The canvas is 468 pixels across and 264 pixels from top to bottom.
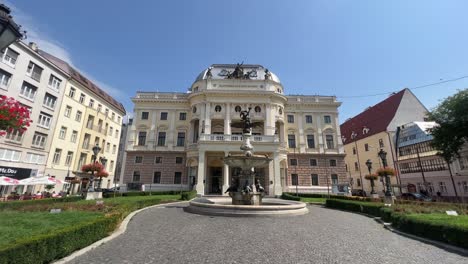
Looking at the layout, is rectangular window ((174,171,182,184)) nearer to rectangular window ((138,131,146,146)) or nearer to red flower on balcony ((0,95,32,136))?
rectangular window ((138,131,146,146))

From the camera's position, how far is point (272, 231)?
843 centimetres

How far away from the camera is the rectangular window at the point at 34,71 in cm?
2827

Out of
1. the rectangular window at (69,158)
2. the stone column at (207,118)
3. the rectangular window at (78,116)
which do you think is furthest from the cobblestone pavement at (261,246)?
the rectangular window at (78,116)

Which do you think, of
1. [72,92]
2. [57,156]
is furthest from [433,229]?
[72,92]


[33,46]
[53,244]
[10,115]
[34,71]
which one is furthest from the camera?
[33,46]

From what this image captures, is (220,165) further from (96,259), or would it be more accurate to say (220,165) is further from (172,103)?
(96,259)

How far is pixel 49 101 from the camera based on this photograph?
31.2 metres

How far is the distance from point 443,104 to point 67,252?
4285cm

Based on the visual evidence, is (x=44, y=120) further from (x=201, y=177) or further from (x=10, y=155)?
(x=201, y=177)

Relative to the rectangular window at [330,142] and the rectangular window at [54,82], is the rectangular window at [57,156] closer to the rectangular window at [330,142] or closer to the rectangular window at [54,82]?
the rectangular window at [54,82]

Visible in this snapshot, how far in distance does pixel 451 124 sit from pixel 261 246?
119 feet

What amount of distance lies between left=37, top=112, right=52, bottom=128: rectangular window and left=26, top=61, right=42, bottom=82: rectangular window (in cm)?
494

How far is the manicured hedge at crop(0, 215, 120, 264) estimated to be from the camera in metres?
4.02

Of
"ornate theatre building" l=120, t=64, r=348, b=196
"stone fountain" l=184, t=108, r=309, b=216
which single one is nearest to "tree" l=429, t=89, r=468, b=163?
"ornate theatre building" l=120, t=64, r=348, b=196
